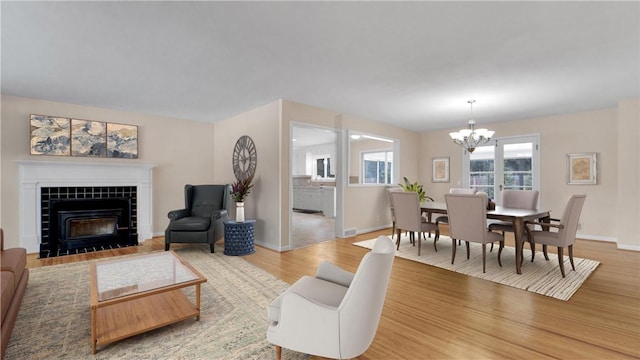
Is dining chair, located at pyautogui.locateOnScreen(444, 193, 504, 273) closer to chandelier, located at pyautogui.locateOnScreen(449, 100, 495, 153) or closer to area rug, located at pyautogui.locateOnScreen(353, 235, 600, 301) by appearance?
area rug, located at pyautogui.locateOnScreen(353, 235, 600, 301)

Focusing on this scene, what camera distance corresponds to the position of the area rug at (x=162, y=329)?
1840 millimetres

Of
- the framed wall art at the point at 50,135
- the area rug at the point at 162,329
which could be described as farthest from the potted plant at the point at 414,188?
the framed wall art at the point at 50,135

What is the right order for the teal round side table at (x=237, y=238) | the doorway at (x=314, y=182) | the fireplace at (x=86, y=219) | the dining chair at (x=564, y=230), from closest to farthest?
the dining chair at (x=564, y=230) → the teal round side table at (x=237, y=238) → the fireplace at (x=86, y=219) → the doorway at (x=314, y=182)

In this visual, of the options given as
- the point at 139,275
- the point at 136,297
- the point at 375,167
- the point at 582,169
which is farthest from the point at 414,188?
the point at 136,297

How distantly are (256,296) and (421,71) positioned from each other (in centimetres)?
308

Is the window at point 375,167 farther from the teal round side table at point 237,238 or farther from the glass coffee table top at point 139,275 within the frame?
the glass coffee table top at point 139,275

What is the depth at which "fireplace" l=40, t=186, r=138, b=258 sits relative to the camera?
4.34 m

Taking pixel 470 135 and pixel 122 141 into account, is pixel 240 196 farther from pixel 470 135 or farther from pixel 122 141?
pixel 470 135

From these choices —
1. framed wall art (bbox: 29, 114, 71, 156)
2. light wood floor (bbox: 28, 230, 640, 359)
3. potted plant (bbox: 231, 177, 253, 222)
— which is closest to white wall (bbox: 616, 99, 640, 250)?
light wood floor (bbox: 28, 230, 640, 359)

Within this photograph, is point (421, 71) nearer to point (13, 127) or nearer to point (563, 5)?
point (563, 5)

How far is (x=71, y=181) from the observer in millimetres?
4539

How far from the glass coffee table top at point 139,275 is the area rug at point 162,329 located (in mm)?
324

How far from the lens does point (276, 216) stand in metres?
4.50

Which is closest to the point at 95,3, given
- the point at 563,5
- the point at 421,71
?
the point at 421,71
